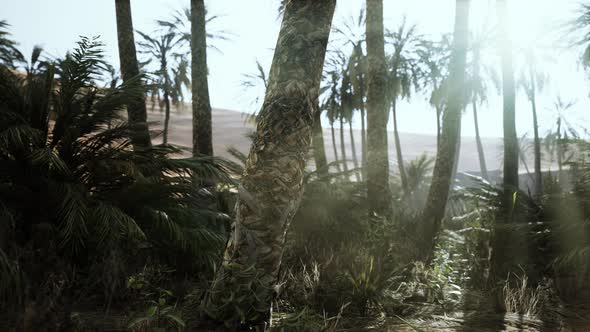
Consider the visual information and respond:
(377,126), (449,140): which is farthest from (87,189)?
(449,140)

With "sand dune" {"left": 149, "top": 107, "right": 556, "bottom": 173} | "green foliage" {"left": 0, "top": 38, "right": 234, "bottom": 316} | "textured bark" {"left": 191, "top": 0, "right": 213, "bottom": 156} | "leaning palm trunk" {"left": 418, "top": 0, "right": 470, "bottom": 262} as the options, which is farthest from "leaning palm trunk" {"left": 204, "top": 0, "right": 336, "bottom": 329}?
"sand dune" {"left": 149, "top": 107, "right": 556, "bottom": 173}

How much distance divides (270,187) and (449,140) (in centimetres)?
803

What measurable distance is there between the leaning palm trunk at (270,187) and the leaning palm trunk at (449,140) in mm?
6346

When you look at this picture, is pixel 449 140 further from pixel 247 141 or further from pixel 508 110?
pixel 247 141

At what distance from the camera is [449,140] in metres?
11.1

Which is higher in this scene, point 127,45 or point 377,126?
point 127,45

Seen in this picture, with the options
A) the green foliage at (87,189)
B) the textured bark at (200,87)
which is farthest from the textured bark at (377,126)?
the green foliage at (87,189)

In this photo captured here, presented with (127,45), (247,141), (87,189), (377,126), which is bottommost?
(247,141)

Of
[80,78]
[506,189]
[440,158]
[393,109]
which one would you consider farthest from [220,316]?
[393,109]

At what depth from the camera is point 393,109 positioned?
30531mm

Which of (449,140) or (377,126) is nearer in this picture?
(377,126)

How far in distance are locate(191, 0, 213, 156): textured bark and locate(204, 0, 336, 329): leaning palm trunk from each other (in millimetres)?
7588

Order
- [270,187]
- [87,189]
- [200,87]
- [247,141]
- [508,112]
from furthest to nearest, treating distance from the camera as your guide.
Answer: [247,141], [200,87], [508,112], [87,189], [270,187]

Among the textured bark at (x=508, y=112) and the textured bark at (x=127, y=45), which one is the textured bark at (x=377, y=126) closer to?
the textured bark at (x=508, y=112)
